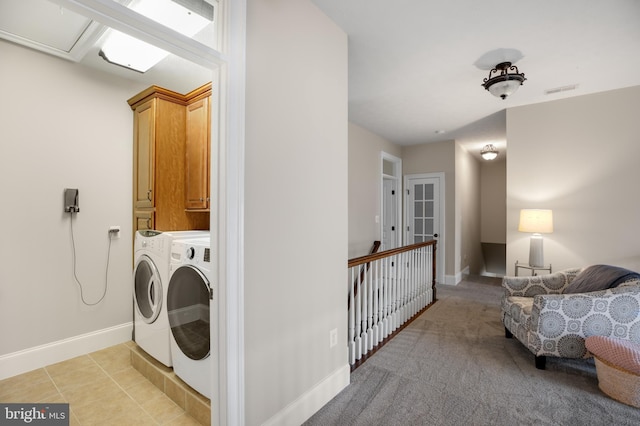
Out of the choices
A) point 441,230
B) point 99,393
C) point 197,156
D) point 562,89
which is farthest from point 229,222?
point 441,230

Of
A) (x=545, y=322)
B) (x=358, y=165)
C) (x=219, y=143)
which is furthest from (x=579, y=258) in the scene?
(x=219, y=143)

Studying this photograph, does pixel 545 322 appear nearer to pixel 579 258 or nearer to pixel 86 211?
pixel 579 258

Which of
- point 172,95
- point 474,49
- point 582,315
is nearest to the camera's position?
point 582,315

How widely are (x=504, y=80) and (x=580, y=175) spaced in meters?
1.79

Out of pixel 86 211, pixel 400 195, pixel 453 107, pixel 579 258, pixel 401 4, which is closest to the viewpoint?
pixel 401 4

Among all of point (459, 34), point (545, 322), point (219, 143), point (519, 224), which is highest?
point (459, 34)

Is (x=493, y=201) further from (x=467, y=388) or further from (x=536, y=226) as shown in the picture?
(x=467, y=388)

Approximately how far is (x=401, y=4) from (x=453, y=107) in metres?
2.23

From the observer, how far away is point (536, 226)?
3.43m

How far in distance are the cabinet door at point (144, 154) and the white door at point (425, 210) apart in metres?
4.68

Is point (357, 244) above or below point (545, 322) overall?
above

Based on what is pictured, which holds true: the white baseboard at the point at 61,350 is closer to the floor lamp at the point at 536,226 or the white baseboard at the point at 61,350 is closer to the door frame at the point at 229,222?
the door frame at the point at 229,222

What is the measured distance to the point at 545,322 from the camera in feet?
7.64

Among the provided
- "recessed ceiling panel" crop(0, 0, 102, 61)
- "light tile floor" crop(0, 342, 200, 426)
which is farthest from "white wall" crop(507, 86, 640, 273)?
"recessed ceiling panel" crop(0, 0, 102, 61)
